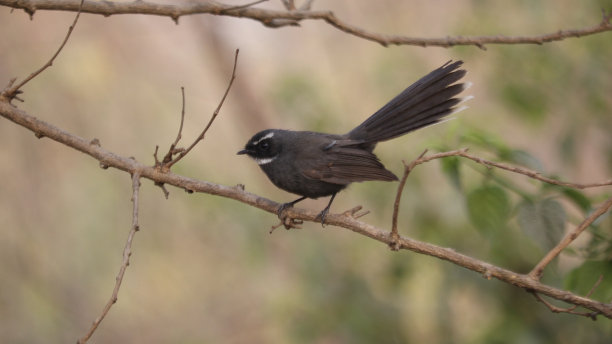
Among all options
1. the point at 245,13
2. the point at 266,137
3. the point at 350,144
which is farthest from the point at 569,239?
the point at 266,137

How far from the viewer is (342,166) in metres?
3.91

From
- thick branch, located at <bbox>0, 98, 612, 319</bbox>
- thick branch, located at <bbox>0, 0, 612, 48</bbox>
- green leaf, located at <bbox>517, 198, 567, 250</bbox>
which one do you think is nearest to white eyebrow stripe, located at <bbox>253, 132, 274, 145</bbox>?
thick branch, located at <bbox>0, 0, 612, 48</bbox>

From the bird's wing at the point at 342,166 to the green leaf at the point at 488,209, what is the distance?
0.67 metres

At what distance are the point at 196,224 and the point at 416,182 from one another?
13.1 ft

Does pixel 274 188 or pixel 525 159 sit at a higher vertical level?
pixel 525 159

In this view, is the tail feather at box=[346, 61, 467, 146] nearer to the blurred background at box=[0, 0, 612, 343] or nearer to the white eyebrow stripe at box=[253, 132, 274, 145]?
the blurred background at box=[0, 0, 612, 343]

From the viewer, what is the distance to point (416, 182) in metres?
5.32

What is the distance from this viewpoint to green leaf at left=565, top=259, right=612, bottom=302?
296 cm

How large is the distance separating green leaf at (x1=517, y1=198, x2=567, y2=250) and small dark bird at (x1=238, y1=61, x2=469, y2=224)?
0.79 metres

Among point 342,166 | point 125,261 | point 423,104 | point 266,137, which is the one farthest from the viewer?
point 266,137

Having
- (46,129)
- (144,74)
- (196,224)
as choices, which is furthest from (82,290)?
(46,129)

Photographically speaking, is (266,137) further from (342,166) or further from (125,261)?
(125,261)

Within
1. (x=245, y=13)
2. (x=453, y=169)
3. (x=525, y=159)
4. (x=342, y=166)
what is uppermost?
(x=245, y=13)

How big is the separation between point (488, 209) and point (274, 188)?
525cm
